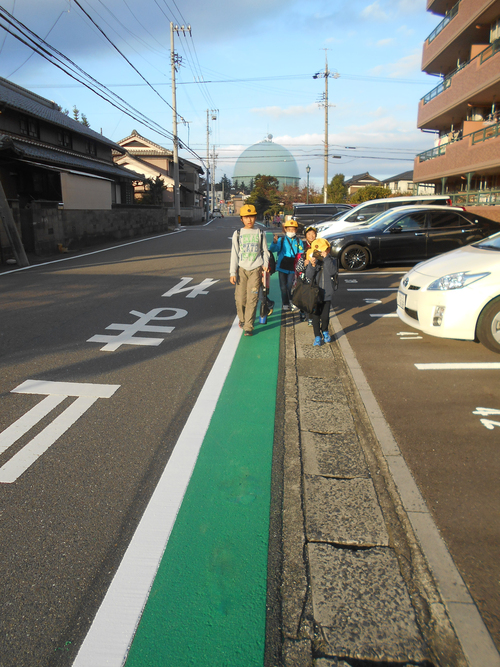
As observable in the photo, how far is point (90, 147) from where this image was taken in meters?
32.3

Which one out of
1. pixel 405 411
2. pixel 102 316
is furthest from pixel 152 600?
pixel 102 316

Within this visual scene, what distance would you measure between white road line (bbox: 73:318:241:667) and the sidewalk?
66cm

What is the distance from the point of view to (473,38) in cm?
2306

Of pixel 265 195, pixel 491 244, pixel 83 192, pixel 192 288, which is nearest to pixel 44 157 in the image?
pixel 83 192

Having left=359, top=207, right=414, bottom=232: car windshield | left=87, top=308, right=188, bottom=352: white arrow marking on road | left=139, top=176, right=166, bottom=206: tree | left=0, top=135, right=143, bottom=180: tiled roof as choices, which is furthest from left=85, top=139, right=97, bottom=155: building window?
left=87, top=308, right=188, bottom=352: white arrow marking on road

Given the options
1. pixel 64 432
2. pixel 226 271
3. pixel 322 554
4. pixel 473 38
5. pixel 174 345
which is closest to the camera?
pixel 322 554

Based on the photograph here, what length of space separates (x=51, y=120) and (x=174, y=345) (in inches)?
948

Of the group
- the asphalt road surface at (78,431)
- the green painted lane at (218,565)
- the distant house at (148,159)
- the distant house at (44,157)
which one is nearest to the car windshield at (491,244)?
the asphalt road surface at (78,431)

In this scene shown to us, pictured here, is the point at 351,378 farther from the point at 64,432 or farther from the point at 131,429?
the point at 64,432

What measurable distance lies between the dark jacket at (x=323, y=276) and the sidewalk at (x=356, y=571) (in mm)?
2295

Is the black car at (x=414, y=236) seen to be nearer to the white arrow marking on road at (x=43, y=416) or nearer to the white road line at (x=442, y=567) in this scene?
the white arrow marking on road at (x=43, y=416)

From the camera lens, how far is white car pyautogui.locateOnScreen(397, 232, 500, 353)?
5555mm

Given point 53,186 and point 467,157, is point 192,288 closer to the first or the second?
point 53,186

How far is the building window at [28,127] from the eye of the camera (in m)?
24.3
